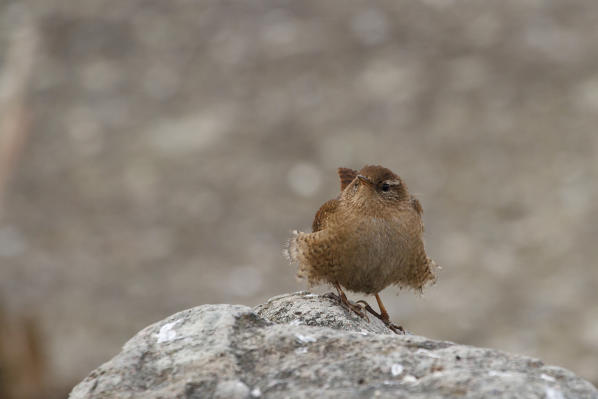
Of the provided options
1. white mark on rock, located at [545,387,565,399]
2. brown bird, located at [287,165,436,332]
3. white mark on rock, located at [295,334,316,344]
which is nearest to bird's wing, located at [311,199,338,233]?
brown bird, located at [287,165,436,332]

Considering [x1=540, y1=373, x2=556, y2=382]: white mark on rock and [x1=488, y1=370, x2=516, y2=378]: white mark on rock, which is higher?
[x1=540, y1=373, x2=556, y2=382]: white mark on rock

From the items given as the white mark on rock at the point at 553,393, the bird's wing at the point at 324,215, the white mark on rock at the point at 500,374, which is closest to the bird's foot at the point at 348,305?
the bird's wing at the point at 324,215

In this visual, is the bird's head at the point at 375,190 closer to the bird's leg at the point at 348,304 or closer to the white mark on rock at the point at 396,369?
the bird's leg at the point at 348,304

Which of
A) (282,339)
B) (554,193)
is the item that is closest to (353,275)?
(282,339)

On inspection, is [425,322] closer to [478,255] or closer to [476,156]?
[478,255]

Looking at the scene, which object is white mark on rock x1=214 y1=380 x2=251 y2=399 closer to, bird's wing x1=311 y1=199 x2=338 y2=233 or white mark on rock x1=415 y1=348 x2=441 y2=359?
white mark on rock x1=415 y1=348 x2=441 y2=359

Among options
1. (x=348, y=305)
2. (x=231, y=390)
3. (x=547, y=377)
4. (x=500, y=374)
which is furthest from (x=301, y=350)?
(x=348, y=305)

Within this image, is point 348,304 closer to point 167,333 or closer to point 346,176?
point 346,176
